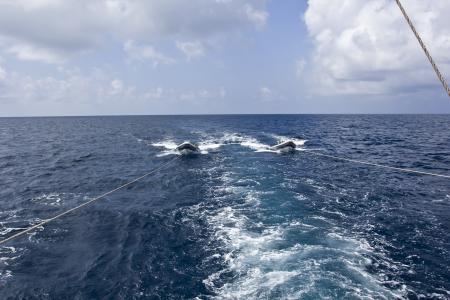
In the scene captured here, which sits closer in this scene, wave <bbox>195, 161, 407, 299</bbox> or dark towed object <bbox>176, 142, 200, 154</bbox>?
wave <bbox>195, 161, 407, 299</bbox>

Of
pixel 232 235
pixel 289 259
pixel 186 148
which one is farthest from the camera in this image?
pixel 186 148

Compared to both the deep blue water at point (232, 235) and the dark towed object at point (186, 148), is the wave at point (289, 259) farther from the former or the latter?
the dark towed object at point (186, 148)

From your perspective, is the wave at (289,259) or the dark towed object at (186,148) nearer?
the wave at (289,259)

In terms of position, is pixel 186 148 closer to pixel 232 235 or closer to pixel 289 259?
pixel 232 235

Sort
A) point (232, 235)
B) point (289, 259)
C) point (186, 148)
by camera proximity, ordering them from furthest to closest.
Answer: point (186, 148), point (232, 235), point (289, 259)

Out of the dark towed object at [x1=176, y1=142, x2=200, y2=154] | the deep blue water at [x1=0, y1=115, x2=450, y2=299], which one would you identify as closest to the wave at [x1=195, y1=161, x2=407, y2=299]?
the deep blue water at [x1=0, y1=115, x2=450, y2=299]

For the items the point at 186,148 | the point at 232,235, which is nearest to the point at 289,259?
the point at 232,235

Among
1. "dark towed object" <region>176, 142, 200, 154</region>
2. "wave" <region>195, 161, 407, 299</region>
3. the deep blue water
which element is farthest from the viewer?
"dark towed object" <region>176, 142, 200, 154</region>

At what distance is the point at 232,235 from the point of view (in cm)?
1950

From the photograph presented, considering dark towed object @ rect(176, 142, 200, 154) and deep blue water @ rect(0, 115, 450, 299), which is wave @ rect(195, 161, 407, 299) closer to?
deep blue water @ rect(0, 115, 450, 299)

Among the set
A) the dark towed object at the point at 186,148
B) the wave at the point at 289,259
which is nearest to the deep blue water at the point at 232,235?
the wave at the point at 289,259

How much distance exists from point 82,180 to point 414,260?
34.7m

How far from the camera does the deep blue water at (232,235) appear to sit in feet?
46.8

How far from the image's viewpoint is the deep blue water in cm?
1427
